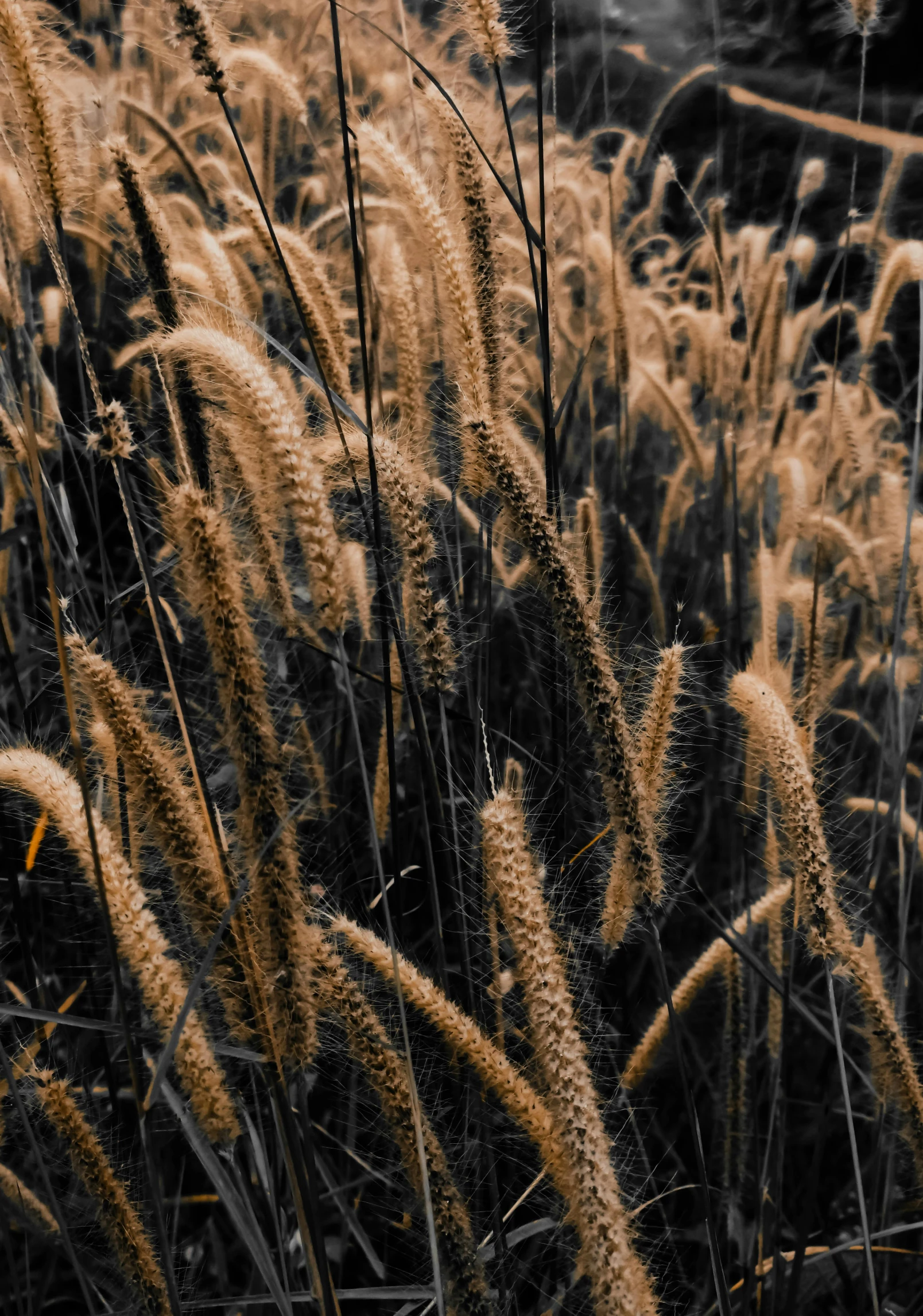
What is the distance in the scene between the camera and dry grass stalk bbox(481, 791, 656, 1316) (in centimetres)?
68

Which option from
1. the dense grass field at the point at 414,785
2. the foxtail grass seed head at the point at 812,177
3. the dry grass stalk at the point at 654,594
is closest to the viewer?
the dense grass field at the point at 414,785

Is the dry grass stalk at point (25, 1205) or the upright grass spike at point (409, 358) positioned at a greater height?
the upright grass spike at point (409, 358)

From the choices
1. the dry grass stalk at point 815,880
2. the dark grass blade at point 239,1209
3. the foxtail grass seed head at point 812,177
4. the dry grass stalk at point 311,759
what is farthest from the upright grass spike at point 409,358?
the foxtail grass seed head at point 812,177

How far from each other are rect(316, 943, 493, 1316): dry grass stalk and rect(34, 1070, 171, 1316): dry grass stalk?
0.22 metres

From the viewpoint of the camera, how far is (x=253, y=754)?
65cm

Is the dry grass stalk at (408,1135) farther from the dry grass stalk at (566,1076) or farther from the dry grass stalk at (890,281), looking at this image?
the dry grass stalk at (890,281)

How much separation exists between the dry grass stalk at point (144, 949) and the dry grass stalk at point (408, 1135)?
0.11 meters

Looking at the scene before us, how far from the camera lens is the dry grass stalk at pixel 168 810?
2.35 feet

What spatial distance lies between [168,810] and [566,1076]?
35 centimetres

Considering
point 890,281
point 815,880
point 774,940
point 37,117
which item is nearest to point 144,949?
point 815,880

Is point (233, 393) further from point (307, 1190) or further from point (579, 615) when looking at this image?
point (307, 1190)

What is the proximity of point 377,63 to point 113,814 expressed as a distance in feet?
11.4

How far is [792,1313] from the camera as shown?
0.91 m

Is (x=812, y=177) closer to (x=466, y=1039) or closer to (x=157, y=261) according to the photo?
(x=157, y=261)
